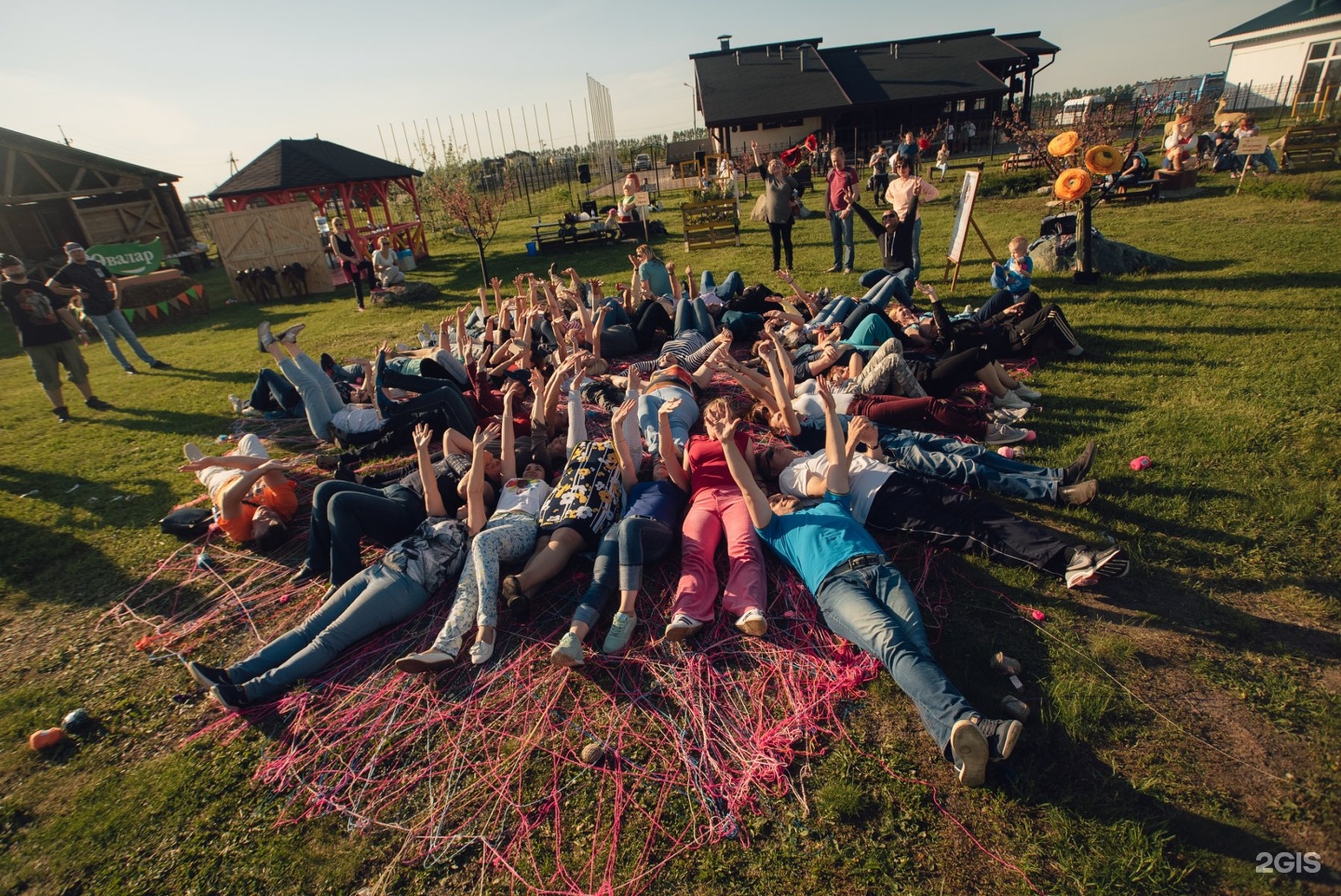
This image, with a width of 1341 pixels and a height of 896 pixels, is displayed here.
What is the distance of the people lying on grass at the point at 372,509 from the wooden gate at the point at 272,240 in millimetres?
15489

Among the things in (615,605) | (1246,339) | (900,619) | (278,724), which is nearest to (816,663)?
(900,619)

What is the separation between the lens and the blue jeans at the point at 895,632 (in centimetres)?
314

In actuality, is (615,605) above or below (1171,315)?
below

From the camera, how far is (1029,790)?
299cm

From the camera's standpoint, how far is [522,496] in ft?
16.6

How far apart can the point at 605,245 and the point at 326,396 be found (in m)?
12.9

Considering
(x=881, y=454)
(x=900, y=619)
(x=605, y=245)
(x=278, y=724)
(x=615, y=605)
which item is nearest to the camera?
(x=900, y=619)

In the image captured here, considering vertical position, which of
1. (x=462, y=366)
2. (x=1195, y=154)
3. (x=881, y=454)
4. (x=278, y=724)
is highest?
(x=1195, y=154)

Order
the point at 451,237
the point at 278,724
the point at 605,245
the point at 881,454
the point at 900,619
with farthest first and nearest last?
the point at 451,237, the point at 605,245, the point at 881,454, the point at 278,724, the point at 900,619

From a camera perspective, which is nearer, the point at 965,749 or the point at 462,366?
the point at 965,749

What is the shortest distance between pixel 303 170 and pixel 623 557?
20960 millimetres

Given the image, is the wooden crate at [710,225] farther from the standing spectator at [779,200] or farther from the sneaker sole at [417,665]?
the sneaker sole at [417,665]

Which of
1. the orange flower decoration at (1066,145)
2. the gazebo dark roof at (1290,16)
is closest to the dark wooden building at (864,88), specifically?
the gazebo dark roof at (1290,16)

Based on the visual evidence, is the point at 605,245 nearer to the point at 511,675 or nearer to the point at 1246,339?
the point at 1246,339
